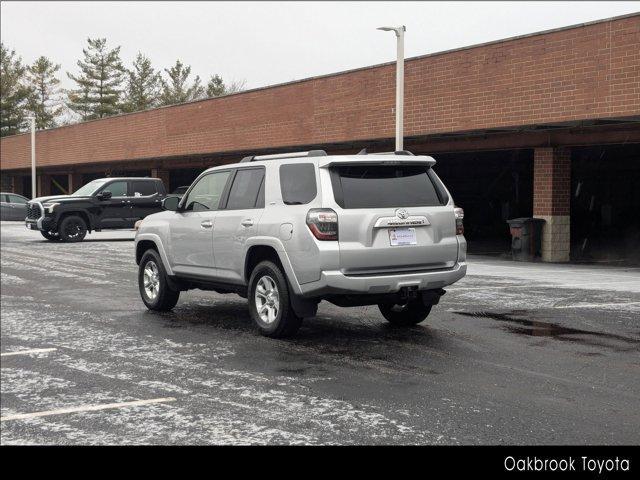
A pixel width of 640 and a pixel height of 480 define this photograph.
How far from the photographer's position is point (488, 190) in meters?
32.7

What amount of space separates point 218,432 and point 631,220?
26.1 meters

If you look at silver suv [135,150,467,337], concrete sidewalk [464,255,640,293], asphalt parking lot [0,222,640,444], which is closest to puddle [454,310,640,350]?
asphalt parking lot [0,222,640,444]

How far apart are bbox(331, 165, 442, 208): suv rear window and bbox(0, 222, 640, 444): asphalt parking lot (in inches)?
60.2

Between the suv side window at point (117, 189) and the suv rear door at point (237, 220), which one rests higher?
the suv side window at point (117, 189)

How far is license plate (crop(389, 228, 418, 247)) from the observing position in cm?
879

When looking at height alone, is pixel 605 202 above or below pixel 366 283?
above

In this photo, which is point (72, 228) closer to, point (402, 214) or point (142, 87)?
point (402, 214)

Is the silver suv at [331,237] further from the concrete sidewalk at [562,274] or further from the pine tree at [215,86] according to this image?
the pine tree at [215,86]

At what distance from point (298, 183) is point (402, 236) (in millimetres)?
1292

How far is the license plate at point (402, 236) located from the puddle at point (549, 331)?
185 cm

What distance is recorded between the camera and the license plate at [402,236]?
8.79 meters

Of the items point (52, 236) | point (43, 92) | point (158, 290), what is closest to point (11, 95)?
point (43, 92)

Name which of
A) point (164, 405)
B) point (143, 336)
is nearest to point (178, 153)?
point (143, 336)
